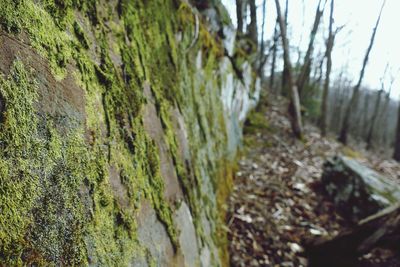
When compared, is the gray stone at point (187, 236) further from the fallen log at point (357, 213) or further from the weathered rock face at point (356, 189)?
the weathered rock face at point (356, 189)

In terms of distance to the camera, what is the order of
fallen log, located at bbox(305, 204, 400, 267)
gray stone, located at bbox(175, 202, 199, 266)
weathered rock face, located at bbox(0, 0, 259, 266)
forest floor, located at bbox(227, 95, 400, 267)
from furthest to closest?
1. forest floor, located at bbox(227, 95, 400, 267)
2. fallen log, located at bbox(305, 204, 400, 267)
3. gray stone, located at bbox(175, 202, 199, 266)
4. weathered rock face, located at bbox(0, 0, 259, 266)

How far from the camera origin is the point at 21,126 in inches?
37.4

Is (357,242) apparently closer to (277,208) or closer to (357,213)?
(277,208)

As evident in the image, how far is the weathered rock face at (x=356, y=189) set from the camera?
470 cm

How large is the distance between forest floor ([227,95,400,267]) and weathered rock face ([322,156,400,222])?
0.21 meters

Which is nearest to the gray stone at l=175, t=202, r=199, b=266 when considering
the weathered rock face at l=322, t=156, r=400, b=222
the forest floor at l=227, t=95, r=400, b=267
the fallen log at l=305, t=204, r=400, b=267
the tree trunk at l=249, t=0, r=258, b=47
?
the forest floor at l=227, t=95, r=400, b=267

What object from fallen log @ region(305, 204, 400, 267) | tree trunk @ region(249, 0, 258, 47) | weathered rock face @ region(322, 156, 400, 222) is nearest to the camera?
fallen log @ region(305, 204, 400, 267)

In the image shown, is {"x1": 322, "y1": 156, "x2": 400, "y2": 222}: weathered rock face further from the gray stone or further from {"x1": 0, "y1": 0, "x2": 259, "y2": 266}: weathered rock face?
the gray stone

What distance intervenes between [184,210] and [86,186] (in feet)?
4.09

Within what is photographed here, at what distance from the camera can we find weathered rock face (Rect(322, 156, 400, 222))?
15.4 ft

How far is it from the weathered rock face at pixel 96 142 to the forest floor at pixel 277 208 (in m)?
0.97

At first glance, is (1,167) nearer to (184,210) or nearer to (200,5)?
(184,210)

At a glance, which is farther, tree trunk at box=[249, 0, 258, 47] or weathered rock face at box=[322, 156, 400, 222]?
tree trunk at box=[249, 0, 258, 47]

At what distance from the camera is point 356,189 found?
5.07 meters
